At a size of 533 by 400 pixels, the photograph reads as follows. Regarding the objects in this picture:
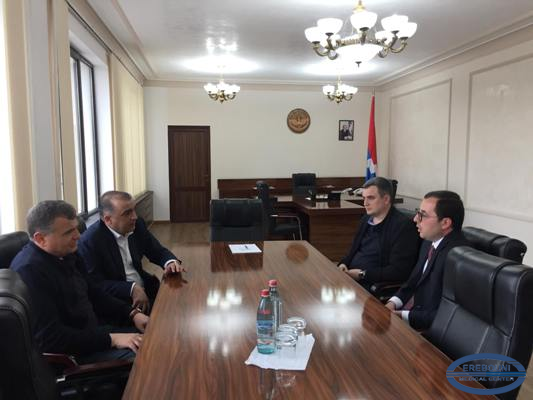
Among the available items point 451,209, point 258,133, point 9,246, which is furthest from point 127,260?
point 258,133

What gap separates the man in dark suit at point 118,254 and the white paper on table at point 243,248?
1.63ft

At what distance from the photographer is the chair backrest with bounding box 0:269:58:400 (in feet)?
3.52

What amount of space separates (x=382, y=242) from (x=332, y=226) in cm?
242

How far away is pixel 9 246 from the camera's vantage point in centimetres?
187

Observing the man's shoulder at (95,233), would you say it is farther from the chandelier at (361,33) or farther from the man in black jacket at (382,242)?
the chandelier at (361,33)

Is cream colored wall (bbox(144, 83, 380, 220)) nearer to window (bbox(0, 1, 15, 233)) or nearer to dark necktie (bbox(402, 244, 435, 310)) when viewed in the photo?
window (bbox(0, 1, 15, 233))

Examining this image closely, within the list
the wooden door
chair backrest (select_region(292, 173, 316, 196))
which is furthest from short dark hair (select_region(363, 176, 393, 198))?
the wooden door

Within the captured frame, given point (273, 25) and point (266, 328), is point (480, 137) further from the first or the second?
point (266, 328)

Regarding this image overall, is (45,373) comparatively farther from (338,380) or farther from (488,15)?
(488,15)

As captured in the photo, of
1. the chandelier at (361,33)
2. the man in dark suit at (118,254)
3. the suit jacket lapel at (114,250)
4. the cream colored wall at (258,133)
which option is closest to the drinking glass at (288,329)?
the man in dark suit at (118,254)

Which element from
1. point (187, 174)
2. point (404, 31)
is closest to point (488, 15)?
point (404, 31)

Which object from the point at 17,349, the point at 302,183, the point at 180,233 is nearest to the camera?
the point at 17,349

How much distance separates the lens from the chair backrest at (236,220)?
11.3 ft

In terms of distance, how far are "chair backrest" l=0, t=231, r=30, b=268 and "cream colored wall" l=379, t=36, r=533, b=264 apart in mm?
5355
